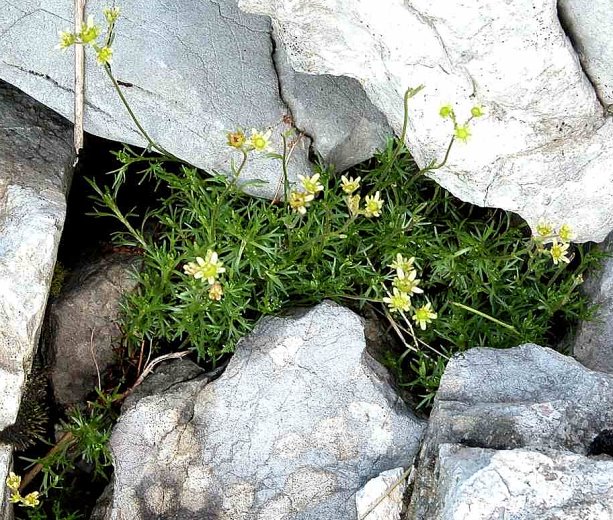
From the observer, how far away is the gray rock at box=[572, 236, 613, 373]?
4203 mm

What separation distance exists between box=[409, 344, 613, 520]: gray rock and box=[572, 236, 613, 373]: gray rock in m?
0.55

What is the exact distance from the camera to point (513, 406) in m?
3.36

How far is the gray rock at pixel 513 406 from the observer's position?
3268mm

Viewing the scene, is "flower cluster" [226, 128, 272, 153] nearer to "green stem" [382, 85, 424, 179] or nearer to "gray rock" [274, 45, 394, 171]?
"green stem" [382, 85, 424, 179]

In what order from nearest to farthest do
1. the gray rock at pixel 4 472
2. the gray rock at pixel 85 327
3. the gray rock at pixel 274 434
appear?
the gray rock at pixel 274 434, the gray rock at pixel 4 472, the gray rock at pixel 85 327

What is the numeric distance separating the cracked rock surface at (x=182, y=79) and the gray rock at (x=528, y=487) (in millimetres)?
1737

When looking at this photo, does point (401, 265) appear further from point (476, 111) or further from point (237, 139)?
point (237, 139)

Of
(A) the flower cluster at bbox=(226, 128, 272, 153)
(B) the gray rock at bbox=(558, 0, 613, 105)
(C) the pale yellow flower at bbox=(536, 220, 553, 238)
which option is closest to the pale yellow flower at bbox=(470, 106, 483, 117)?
(B) the gray rock at bbox=(558, 0, 613, 105)

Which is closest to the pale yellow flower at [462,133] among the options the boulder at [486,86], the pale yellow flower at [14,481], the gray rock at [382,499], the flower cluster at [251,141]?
the boulder at [486,86]

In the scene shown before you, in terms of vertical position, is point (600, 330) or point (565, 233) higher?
point (565, 233)

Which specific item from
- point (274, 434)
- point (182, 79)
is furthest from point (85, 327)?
point (182, 79)

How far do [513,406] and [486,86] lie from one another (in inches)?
49.1

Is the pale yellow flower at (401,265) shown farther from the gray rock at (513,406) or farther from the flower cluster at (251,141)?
the flower cluster at (251,141)

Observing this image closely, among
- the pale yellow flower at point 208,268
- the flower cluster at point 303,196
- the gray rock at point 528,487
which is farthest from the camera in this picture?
the flower cluster at point 303,196
